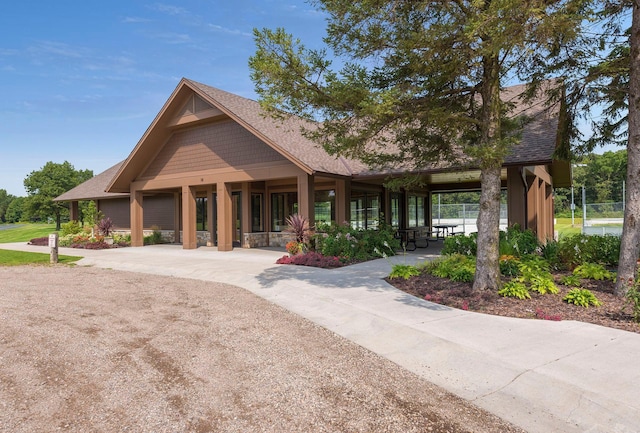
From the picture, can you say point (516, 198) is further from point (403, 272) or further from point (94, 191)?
point (94, 191)

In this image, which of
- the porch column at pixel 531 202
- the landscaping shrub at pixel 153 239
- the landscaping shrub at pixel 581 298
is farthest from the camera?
the landscaping shrub at pixel 153 239

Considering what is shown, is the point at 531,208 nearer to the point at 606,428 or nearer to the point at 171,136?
the point at 606,428

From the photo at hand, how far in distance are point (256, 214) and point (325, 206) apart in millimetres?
3396

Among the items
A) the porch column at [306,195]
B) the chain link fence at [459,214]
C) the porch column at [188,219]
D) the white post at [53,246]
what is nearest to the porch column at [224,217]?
the porch column at [188,219]

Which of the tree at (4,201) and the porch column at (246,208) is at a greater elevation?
the tree at (4,201)

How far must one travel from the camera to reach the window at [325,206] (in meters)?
16.8

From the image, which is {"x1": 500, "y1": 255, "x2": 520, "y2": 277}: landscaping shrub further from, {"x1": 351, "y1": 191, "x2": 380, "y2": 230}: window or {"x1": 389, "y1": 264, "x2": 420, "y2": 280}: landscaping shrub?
{"x1": 351, "y1": 191, "x2": 380, "y2": 230}: window

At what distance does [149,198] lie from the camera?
76.5ft

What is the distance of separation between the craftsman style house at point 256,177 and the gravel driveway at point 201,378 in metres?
7.89

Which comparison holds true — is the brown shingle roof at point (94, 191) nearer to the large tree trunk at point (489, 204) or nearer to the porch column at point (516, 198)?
the porch column at point (516, 198)

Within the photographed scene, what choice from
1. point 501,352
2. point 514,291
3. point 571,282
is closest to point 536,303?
point 514,291

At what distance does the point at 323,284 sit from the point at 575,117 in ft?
25.4

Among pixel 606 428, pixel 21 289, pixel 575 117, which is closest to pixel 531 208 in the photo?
pixel 575 117

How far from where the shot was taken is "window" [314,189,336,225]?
16.8 meters
